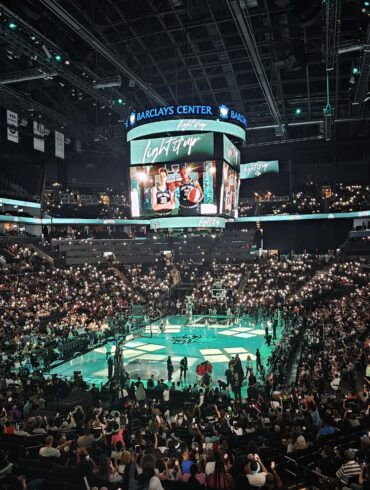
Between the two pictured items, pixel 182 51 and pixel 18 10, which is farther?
pixel 182 51

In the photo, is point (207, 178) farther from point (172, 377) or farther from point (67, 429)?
point (67, 429)

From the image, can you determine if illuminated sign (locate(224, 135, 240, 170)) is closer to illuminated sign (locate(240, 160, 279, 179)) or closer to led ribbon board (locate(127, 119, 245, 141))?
led ribbon board (locate(127, 119, 245, 141))

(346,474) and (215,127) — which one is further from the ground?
(215,127)

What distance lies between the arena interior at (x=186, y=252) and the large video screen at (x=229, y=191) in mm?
140

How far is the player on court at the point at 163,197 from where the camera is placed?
16.9 metres

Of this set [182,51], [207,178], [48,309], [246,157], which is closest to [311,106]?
[182,51]

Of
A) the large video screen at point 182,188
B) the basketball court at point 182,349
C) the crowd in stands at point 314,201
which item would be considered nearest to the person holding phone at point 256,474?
the basketball court at point 182,349

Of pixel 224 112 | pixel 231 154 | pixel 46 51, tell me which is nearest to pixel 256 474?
pixel 224 112

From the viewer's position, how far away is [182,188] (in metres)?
16.8

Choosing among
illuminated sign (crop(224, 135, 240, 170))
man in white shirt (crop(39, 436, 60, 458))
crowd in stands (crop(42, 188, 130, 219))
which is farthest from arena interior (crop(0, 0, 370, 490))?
illuminated sign (crop(224, 135, 240, 170))

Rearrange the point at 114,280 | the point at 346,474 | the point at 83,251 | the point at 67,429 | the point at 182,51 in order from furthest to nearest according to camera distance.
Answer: the point at 83,251
the point at 114,280
the point at 182,51
the point at 67,429
the point at 346,474

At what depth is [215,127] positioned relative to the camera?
53.9ft

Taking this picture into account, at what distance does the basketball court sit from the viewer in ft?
55.1

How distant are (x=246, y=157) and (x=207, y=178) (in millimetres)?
25486
